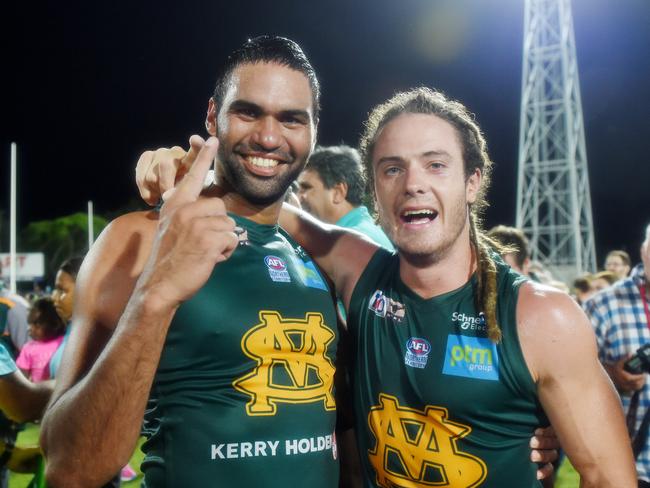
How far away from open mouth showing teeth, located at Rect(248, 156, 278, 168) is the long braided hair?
48 cm

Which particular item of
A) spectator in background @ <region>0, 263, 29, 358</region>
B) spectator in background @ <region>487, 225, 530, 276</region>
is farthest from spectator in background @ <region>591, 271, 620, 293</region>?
A: spectator in background @ <region>0, 263, 29, 358</region>

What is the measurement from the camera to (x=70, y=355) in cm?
180

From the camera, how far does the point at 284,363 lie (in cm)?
208

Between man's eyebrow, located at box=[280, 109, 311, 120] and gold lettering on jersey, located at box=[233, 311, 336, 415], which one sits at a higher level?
man's eyebrow, located at box=[280, 109, 311, 120]

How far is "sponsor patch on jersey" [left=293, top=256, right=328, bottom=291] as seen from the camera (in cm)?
230

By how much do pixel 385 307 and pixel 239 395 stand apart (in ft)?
2.10

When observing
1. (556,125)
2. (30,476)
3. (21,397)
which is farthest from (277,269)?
(556,125)

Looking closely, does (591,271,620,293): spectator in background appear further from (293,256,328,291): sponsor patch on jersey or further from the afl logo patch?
the afl logo patch

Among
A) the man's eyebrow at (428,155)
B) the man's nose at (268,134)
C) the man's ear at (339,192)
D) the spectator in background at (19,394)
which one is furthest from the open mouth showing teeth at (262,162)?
the man's ear at (339,192)

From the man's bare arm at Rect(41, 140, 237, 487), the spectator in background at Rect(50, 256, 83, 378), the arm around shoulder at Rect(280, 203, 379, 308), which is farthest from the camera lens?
the spectator in background at Rect(50, 256, 83, 378)

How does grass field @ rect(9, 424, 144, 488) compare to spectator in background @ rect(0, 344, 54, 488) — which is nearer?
spectator in background @ rect(0, 344, 54, 488)

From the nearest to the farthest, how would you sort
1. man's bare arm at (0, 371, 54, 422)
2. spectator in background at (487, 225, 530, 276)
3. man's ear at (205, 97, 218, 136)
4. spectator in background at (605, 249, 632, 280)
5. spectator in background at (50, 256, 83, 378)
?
man's ear at (205, 97, 218, 136), man's bare arm at (0, 371, 54, 422), spectator in background at (50, 256, 83, 378), spectator in background at (487, 225, 530, 276), spectator in background at (605, 249, 632, 280)

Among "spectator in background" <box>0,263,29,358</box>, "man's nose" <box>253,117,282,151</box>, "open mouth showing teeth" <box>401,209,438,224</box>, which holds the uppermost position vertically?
"man's nose" <box>253,117,282,151</box>

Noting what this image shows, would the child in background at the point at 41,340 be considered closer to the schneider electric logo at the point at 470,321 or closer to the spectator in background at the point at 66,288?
the spectator in background at the point at 66,288
